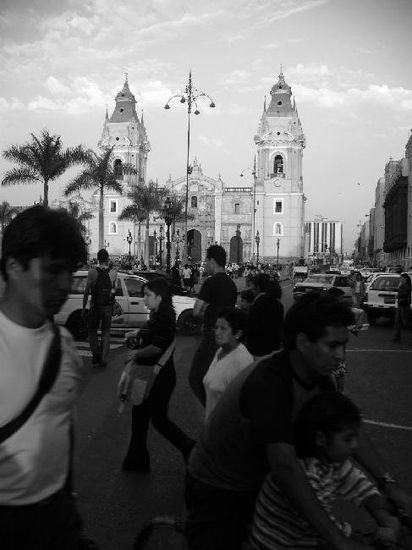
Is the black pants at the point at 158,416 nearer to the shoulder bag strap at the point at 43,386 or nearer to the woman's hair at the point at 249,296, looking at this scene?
the woman's hair at the point at 249,296

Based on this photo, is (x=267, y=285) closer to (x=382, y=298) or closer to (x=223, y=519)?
(x=223, y=519)

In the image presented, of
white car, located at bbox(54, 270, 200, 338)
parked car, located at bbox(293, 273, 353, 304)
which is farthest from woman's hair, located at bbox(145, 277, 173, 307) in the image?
parked car, located at bbox(293, 273, 353, 304)

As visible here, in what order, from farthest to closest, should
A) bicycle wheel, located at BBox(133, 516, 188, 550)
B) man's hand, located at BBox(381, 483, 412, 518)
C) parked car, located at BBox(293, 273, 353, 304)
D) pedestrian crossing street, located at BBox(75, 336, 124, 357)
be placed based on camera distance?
parked car, located at BBox(293, 273, 353, 304) → pedestrian crossing street, located at BBox(75, 336, 124, 357) → bicycle wheel, located at BBox(133, 516, 188, 550) → man's hand, located at BBox(381, 483, 412, 518)

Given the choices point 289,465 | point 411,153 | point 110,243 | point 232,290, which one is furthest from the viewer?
point 110,243

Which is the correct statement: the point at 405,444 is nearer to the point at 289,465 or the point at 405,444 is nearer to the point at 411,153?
the point at 289,465

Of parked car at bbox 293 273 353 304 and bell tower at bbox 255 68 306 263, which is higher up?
bell tower at bbox 255 68 306 263

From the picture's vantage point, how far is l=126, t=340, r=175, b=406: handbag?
511 cm

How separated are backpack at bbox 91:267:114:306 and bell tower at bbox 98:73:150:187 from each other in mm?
90259

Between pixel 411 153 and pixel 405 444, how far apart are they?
65023 mm

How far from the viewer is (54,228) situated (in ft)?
6.77

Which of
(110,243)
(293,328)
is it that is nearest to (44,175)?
(293,328)

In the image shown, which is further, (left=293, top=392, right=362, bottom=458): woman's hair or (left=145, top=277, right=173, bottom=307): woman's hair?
(left=145, top=277, right=173, bottom=307): woman's hair

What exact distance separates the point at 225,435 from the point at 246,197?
98332 mm

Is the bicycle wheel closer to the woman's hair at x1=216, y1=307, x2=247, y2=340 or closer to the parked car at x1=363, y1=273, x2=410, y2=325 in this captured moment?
the woman's hair at x1=216, y1=307, x2=247, y2=340
